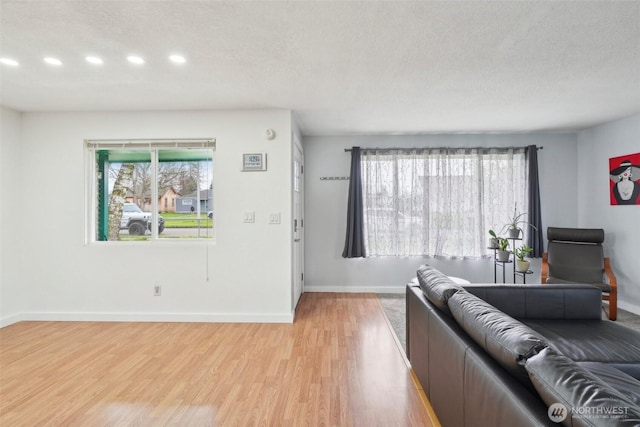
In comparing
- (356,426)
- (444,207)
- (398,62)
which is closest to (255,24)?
(398,62)

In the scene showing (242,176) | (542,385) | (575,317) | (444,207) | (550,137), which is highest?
(550,137)

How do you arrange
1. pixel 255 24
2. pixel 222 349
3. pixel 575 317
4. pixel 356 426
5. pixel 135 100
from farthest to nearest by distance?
pixel 135 100, pixel 222 349, pixel 575 317, pixel 255 24, pixel 356 426

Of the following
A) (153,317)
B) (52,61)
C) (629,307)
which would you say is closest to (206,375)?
(153,317)

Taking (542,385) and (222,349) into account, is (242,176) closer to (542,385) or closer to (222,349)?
A: (222,349)

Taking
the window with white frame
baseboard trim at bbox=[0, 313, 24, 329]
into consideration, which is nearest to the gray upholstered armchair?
the window with white frame

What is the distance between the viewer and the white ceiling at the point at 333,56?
1.75 m

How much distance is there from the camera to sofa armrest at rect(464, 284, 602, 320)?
228cm

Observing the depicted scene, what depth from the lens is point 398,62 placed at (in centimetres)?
232

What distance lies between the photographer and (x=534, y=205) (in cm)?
432

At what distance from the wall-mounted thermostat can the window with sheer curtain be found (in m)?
1.70

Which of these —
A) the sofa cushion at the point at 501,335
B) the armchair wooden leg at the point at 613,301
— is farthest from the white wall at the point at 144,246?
the armchair wooden leg at the point at 613,301

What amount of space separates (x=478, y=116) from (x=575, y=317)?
237 cm

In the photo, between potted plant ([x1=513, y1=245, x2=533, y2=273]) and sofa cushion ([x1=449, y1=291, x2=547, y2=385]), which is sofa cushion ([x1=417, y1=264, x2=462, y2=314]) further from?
potted plant ([x1=513, y1=245, x2=533, y2=273])

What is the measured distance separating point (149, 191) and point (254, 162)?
1.32m
